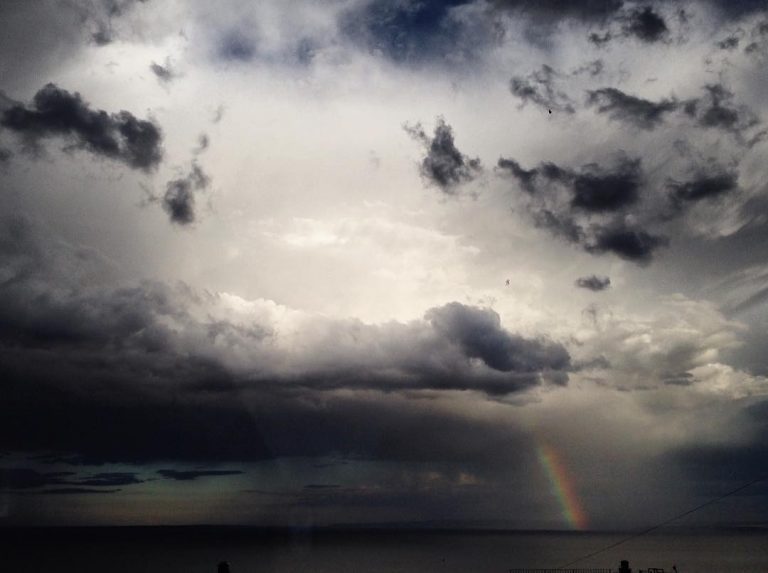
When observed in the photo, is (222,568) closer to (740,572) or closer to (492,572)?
(492,572)

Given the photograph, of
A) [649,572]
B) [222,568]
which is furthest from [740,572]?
[222,568]

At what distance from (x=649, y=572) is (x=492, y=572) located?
14618cm

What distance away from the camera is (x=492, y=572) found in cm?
19962

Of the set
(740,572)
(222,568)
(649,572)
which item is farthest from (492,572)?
(222,568)

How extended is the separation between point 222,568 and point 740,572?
21482cm

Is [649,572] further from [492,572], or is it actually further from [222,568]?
[492,572]

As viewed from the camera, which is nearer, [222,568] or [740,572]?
[222,568]

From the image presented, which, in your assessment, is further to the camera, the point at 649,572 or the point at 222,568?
the point at 649,572

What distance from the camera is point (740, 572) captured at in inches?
7771

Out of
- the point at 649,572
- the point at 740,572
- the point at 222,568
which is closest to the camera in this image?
the point at 222,568

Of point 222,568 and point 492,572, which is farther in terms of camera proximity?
point 492,572

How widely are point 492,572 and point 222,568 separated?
185 meters

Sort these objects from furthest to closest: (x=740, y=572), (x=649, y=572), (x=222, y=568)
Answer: (x=740, y=572) < (x=649, y=572) < (x=222, y=568)

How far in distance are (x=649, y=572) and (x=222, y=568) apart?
166ft
